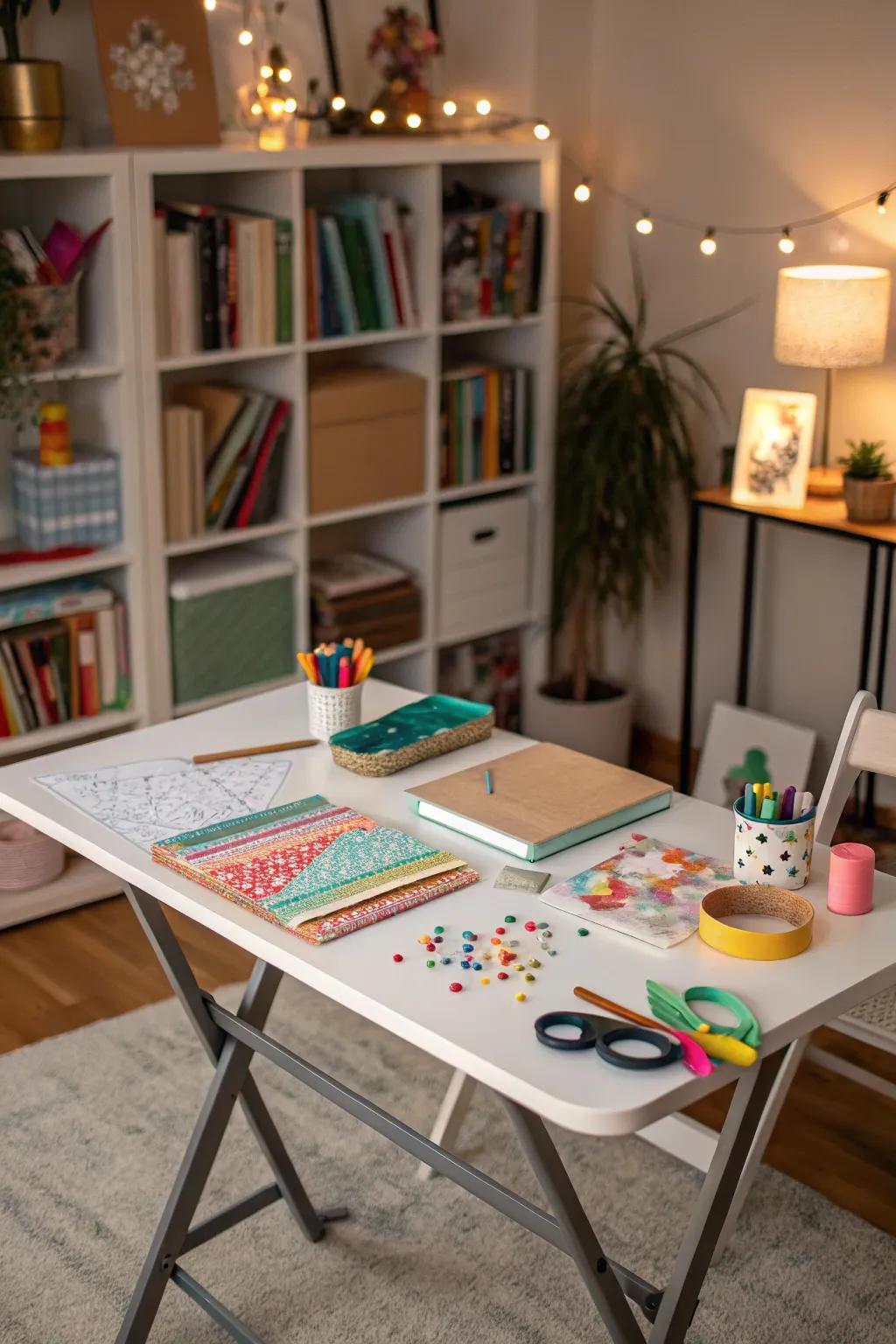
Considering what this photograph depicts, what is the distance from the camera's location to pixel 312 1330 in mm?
2215

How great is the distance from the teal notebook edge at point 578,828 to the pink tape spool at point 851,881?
308 millimetres

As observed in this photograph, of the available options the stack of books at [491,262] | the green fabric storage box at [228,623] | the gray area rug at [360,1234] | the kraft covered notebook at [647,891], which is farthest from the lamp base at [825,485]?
the kraft covered notebook at [647,891]

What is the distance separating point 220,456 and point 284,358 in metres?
0.27

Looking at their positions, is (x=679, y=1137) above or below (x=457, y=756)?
below

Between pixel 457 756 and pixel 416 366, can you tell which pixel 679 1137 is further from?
pixel 416 366

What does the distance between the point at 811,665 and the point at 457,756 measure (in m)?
1.95

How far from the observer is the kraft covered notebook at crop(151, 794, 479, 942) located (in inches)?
70.4

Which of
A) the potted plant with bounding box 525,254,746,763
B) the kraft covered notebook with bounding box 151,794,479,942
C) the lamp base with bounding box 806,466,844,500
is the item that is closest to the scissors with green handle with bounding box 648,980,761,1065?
the kraft covered notebook with bounding box 151,794,479,942

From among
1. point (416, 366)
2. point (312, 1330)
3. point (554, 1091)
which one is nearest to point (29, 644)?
point (416, 366)

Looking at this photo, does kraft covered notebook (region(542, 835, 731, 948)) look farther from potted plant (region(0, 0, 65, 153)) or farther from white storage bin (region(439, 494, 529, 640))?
white storage bin (region(439, 494, 529, 640))

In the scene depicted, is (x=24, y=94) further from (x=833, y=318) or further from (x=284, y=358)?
(x=833, y=318)

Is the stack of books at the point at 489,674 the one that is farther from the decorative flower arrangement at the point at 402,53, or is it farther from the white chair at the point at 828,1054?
the white chair at the point at 828,1054

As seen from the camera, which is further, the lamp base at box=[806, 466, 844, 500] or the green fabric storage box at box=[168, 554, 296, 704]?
the lamp base at box=[806, 466, 844, 500]

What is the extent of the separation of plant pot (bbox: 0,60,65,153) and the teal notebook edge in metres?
1.78
